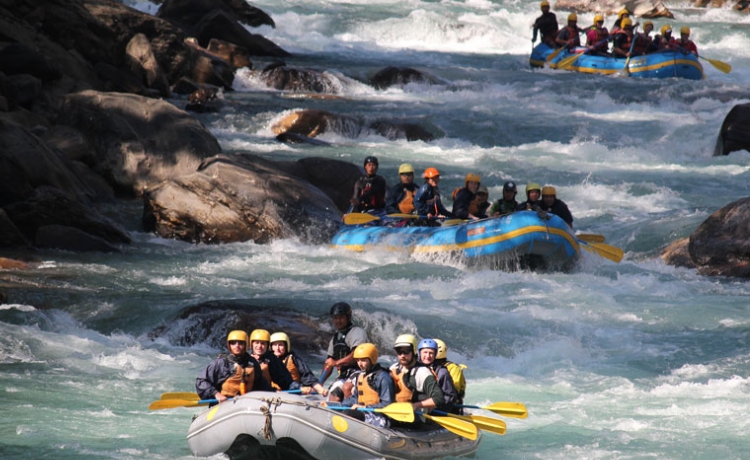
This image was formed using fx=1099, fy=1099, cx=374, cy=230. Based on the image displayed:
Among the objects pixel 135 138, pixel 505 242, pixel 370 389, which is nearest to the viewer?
pixel 370 389

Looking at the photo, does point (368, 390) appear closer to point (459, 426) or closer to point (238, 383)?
point (459, 426)

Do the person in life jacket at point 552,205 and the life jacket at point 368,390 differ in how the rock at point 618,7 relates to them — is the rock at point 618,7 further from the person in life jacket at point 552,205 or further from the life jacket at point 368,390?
the life jacket at point 368,390

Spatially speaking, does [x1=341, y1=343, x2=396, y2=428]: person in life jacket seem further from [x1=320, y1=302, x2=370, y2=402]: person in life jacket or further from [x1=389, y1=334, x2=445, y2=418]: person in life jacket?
[x1=320, y1=302, x2=370, y2=402]: person in life jacket

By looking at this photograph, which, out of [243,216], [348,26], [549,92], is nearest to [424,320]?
[243,216]

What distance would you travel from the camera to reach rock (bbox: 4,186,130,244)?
12969mm

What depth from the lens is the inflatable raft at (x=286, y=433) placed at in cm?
650

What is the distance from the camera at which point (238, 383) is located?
23.4ft

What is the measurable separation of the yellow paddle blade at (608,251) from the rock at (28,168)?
663 cm

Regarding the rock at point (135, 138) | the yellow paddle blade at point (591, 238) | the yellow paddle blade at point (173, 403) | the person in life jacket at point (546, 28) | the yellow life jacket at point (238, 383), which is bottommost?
the yellow paddle blade at point (173, 403)

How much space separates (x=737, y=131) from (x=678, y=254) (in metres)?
6.29

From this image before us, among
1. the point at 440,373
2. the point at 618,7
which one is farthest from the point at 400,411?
the point at 618,7

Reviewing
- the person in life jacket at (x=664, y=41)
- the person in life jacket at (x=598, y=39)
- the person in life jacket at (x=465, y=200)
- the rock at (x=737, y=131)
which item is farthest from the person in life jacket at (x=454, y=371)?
the person in life jacket at (x=598, y=39)

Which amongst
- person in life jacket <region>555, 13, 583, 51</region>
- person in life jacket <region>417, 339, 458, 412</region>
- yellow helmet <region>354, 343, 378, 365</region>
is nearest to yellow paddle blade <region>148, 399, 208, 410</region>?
yellow helmet <region>354, 343, 378, 365</region>

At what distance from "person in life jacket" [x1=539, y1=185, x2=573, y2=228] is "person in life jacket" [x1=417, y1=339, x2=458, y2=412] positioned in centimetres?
657
